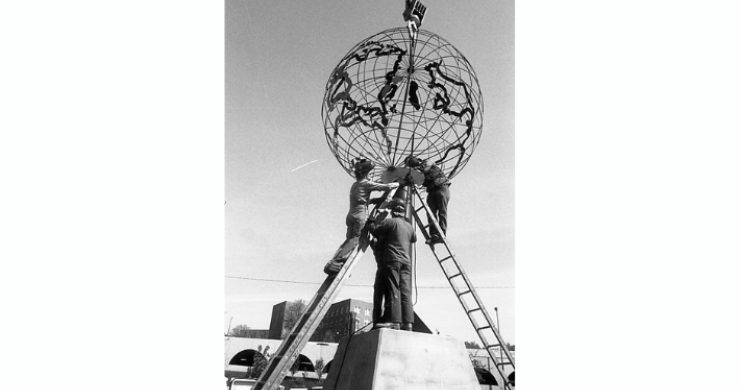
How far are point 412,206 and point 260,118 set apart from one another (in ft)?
4.95

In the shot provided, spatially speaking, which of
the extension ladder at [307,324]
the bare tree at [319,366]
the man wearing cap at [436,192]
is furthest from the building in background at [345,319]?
the bare tree at [319,366]

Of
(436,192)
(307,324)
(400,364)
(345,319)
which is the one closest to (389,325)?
(400,364)

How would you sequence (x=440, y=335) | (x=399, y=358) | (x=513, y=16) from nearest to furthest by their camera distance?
(x=399, y=358)
(x=440, y=335)
(x=513, y=16)

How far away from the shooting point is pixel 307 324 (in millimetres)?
4559

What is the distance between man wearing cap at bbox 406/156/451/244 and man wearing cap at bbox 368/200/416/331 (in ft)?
1.23

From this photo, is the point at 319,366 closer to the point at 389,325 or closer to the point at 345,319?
the point at 345,319

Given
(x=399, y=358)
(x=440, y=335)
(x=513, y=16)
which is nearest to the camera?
(x=399, y=358)

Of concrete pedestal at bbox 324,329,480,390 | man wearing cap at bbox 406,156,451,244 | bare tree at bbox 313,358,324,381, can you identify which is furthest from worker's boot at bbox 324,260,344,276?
bare tree at bbox 313,358,324,381

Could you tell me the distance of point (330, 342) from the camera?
515cm

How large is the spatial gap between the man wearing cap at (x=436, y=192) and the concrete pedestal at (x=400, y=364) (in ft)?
3.30

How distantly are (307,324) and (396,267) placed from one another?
84 centimetres

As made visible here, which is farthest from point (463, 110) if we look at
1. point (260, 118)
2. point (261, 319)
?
point (261, 319)
